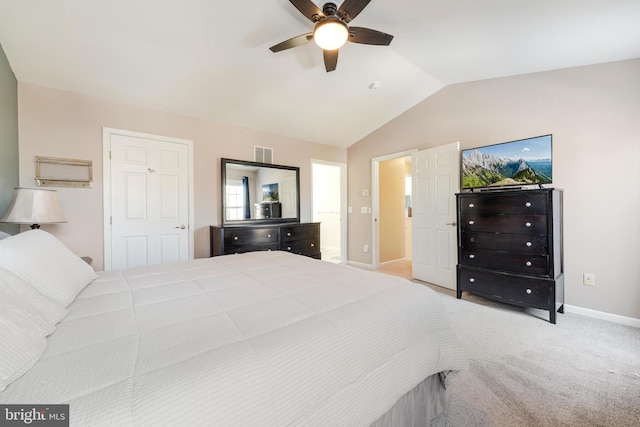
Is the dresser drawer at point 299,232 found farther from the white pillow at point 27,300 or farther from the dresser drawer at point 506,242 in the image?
the white pillow at point 27,300

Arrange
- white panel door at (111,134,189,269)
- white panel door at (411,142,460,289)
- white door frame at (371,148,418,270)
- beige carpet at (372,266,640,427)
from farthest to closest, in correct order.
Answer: white door frame at (371,148,418,270) < white panel door at (411,142,460,289) < white panel door at (111,134,189,269) < beige carpet at (372,266,640,427)

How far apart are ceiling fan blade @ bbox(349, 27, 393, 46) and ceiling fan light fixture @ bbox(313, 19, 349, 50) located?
0.10 m

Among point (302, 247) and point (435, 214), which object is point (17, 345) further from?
point (435, 214)

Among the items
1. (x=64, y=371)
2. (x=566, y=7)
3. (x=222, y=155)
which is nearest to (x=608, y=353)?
(x=566, y=7)

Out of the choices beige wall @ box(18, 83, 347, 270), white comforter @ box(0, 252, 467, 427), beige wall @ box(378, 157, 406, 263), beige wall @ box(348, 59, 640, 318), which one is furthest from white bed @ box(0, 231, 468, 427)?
beige wall @ box(378, 157, 406, 263)

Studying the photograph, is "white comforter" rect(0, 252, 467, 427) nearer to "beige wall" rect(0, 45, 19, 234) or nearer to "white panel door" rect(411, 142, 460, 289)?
"beige wall" rect(0, 45, 19, 234)

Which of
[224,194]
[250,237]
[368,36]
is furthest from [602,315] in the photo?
[224,194]

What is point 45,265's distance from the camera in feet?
3.99

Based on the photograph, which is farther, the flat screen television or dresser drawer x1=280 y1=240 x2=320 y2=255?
dresser drawer x1=280 y1=240 x2=320 y2=255

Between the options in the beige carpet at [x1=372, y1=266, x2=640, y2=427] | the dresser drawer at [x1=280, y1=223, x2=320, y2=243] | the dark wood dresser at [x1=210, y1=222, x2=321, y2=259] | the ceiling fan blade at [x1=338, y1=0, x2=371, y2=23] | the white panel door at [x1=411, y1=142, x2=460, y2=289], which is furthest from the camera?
the dresser drawer at [x1=280, y1=223, x2=320, y2=243]

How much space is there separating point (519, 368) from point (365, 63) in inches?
127

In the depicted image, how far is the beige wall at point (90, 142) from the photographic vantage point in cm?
262

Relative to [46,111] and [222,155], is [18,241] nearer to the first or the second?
[46,111]

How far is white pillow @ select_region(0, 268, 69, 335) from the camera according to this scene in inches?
33.4
